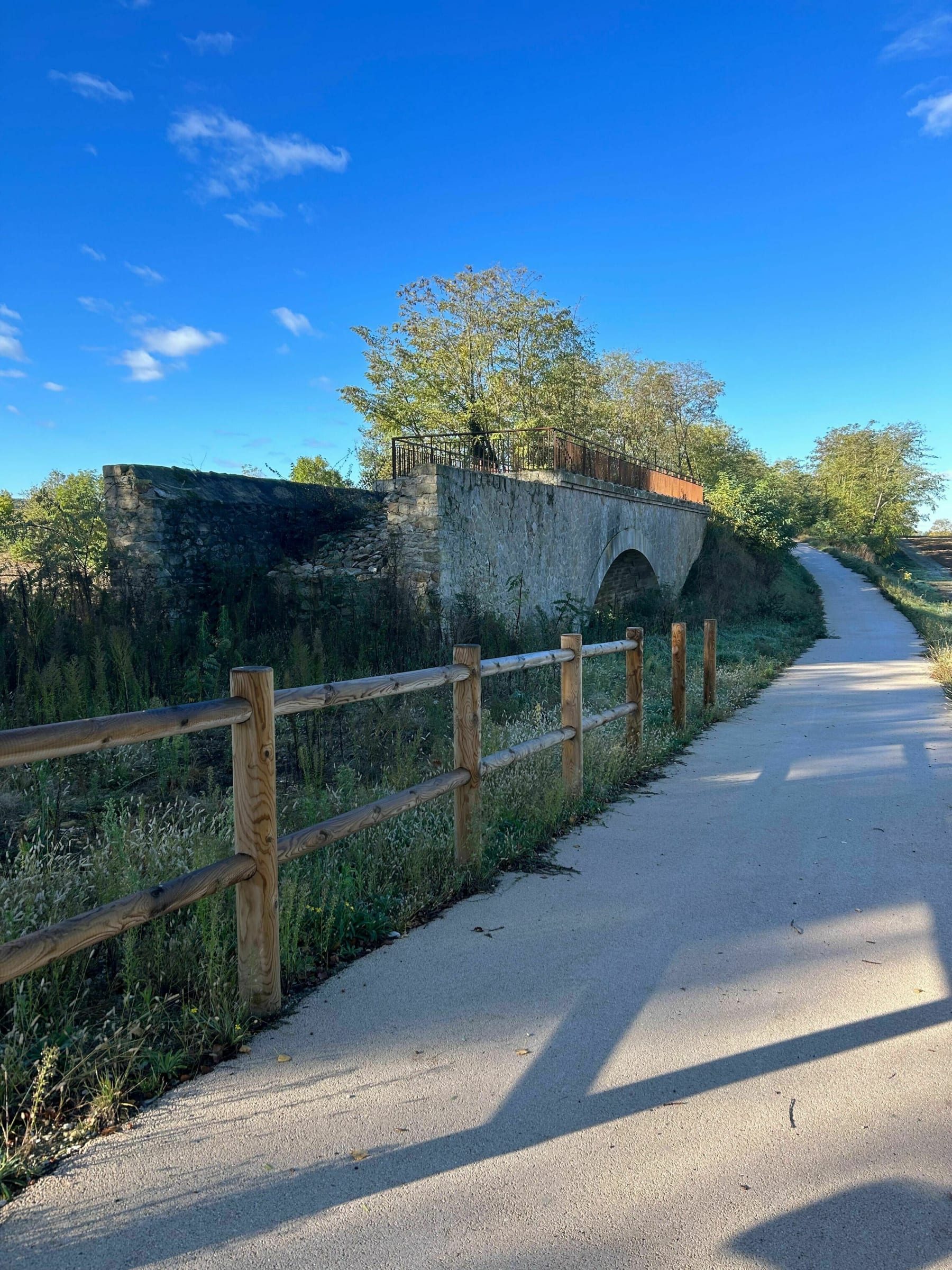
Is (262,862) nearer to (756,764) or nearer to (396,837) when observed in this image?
(396,837)

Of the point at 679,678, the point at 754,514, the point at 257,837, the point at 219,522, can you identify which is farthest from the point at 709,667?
the point at 754,514

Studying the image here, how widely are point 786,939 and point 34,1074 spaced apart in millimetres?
2976

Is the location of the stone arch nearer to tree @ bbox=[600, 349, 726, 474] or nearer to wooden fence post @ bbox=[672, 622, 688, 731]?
wooden fence post @ bbox=[672, 622, 688, 731]

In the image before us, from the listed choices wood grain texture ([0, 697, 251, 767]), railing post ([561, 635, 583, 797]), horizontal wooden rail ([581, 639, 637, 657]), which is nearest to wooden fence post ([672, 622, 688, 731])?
horizontal wooden rail ([581, 639, 637, 657])

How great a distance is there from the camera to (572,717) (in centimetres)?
565

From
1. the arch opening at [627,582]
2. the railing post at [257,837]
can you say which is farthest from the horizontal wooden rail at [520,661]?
the arch opening at [627,582]

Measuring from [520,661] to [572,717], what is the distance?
85 centimetres

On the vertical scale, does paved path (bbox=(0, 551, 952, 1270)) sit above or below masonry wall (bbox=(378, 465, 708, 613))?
below

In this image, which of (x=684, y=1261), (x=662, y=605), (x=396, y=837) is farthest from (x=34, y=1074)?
(x=662, y=605)

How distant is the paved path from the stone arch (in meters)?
14.2

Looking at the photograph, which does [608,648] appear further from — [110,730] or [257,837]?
[110,730]

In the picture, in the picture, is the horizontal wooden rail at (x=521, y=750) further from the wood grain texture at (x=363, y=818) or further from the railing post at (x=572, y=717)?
the wood grain texture at (x=363, y=818)

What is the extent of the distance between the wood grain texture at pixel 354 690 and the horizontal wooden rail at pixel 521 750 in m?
0.54

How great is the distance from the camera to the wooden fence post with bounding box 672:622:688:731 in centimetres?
813
